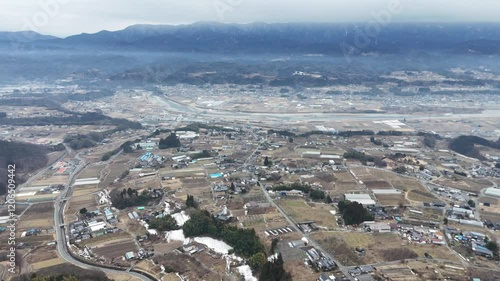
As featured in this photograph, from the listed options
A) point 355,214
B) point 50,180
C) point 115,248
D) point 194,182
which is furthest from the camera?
point 50,180

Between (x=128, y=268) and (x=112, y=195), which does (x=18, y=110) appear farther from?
(x=128, y=268)

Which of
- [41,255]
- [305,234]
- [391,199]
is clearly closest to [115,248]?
[41,255]

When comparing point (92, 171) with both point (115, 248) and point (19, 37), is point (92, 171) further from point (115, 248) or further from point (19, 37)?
point (19, 37)

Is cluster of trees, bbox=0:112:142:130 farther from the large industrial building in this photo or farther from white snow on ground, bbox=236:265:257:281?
white snow on ground, bbox=236:265:257:281

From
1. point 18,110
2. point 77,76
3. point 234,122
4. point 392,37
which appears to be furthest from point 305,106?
point 392,37

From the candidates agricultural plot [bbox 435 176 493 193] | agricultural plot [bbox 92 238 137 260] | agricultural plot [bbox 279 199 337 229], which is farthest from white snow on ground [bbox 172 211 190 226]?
agricultural plot [bbox 435 176 493 193]

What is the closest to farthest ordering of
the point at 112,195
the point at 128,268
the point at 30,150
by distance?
1. the point at 128,268
2. the point at 112,195
3. the point at 30,150
